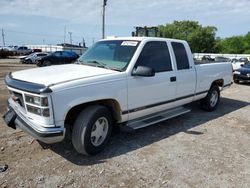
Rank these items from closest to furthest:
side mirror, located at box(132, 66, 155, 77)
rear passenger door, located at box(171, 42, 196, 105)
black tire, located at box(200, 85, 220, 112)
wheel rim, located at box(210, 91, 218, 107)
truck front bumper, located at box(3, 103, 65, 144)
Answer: truck front bumper, located at box(3, 103, 65, 144) < side mirror, located at box(132, 66, 155, 77) < rear passenger door, located at box(171, 42, 196, 105) < black tire, located at box(200, 85, 220, 112) < wheel rim, located at box(210, 91, 218, 107)

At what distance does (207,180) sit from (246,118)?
376 centimetres

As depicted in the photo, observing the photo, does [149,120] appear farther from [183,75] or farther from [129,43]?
[129,43]

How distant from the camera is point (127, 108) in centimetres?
467

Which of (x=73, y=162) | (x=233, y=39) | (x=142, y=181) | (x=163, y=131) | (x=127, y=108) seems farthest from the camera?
(x=233, y=39)

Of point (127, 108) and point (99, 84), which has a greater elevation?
point (99, 84)

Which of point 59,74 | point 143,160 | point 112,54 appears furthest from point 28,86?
point 143,160

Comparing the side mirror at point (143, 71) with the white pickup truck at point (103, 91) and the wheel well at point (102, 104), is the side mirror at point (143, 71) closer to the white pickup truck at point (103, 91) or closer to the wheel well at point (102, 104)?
the white pickup truck at point (103, 91)

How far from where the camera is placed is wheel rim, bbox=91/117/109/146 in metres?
4.33

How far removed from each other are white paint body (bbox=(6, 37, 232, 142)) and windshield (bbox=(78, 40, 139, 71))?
0.13m

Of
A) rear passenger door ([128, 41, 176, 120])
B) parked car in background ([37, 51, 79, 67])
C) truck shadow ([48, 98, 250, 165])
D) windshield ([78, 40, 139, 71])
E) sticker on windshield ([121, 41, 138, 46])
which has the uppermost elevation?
sticker on windshield ([121, 41, 138, 46])

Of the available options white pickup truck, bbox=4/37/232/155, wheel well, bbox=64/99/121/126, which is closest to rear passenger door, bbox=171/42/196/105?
white pickup truck, bbox=4/37/232/155

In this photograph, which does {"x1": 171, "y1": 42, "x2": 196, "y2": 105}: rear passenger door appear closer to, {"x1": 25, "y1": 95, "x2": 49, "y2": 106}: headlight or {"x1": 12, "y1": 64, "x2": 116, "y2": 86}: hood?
{"x1": 12, "y1": 64, "x2": 116, "y2": 86}: hood

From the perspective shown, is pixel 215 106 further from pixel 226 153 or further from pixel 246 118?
pixel 226 153

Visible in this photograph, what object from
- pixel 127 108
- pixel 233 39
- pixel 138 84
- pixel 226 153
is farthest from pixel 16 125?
pixel 233 39
